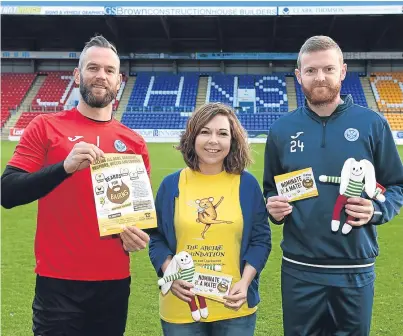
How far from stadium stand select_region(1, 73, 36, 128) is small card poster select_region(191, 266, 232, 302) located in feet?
92.1

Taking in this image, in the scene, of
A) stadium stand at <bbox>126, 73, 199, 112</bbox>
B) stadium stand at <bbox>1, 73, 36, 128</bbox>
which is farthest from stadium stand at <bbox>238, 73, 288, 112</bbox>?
stadium stand at <bbox>1, 73, 36, 128</bbox>

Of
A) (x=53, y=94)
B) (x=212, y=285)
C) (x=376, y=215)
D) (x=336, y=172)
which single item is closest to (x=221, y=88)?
(x=53, y=94)

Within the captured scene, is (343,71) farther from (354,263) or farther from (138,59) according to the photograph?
(138,59)

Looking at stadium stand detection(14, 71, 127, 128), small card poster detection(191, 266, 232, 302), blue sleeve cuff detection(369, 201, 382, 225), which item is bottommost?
small card poster detection(191, 266, 232, 302)

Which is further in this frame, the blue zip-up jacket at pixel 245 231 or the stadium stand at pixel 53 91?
the stadium stand at pixel 53 91

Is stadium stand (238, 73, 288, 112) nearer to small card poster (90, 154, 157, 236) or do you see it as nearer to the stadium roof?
the stadium roof

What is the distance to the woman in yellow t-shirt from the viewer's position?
219cm

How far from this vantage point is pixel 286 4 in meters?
24.7

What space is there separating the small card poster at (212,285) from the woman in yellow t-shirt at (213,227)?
0.11 ft

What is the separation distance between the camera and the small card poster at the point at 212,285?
2.13 m

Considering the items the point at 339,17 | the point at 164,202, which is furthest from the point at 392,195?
the point at 339,17

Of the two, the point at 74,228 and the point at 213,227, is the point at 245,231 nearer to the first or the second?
the point at 213,227

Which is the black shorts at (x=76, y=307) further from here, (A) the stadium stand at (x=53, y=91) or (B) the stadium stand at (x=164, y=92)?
(A) the stadium stand at (x=53, y=91)

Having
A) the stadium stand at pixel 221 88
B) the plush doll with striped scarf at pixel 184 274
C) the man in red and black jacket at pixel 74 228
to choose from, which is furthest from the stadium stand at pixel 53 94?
the plush doll with striped scarf at pixel 184 274
